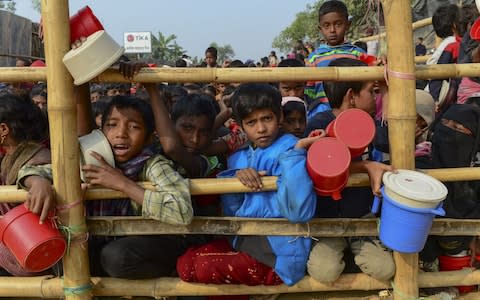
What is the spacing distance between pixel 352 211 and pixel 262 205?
1.70 ft

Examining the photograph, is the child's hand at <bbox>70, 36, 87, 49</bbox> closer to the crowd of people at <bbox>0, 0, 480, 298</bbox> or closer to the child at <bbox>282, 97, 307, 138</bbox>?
the crowd of people at <bbox>0, 0, 480, 298</bbox>

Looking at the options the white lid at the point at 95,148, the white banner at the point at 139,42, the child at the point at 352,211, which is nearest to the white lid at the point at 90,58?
the white lid at the point at 95,148

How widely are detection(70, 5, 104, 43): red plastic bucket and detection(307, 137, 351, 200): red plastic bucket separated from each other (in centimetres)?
113

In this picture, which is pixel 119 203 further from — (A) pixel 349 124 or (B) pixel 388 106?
(B) pixel 388 106

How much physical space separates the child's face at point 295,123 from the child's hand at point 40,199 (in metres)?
1.62

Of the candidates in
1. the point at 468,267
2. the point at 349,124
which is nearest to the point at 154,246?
the point at 349,124

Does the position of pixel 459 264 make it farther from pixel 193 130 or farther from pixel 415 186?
pixel 193 130

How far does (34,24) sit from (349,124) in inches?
501

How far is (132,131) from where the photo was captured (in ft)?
6.80

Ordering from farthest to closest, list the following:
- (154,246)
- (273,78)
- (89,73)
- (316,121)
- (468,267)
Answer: (316,121) → (468,267) → (154,246) → (273,78) → (89,73)

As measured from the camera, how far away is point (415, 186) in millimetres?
1728

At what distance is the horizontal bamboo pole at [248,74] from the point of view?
5.96ft

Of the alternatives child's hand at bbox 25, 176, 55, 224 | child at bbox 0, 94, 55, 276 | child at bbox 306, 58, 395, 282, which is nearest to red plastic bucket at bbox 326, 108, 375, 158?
child at bbox 306, 58, 395, 282

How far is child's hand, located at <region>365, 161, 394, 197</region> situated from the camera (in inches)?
72.4
